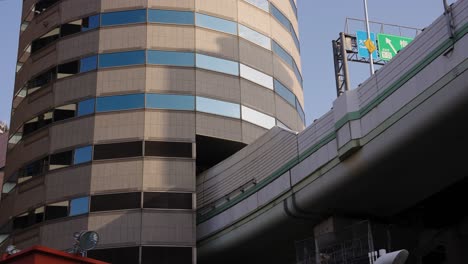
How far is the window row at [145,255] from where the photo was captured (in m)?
41.9

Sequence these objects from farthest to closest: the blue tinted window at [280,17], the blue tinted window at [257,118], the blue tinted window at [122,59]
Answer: the blue tinted window at [280,17]
the blue tinted window at [257,118]
the blue tinted window at [122,59]

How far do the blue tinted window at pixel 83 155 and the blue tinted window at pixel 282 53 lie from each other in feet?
56.3

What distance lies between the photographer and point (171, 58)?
47.8 m

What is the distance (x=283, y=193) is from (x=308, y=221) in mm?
2512

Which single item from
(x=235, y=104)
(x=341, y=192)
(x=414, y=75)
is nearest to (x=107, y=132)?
(x=235, y=104)

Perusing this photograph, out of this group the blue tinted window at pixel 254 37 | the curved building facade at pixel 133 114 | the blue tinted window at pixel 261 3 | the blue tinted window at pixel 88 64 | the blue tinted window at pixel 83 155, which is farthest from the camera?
the blue tinted window at pixel 261 3

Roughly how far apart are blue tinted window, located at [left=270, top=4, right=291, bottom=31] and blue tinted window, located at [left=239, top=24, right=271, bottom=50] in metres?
3.20

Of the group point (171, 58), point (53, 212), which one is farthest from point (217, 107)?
point (53, 212)

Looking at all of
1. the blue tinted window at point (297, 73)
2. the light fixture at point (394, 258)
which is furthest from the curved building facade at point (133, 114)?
the light fixture at point (394, 258)

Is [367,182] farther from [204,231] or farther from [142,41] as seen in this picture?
[142,41]

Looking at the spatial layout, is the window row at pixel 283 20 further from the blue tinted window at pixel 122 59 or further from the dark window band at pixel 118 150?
the dark window band at pixel 118 150

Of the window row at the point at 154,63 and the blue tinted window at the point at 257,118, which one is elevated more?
the window row at the point at 154,63

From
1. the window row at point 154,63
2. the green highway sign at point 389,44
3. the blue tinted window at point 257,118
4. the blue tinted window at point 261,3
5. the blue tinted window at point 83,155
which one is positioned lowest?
the blue tinted window at point 83,155

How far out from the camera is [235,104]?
48.2 meters
